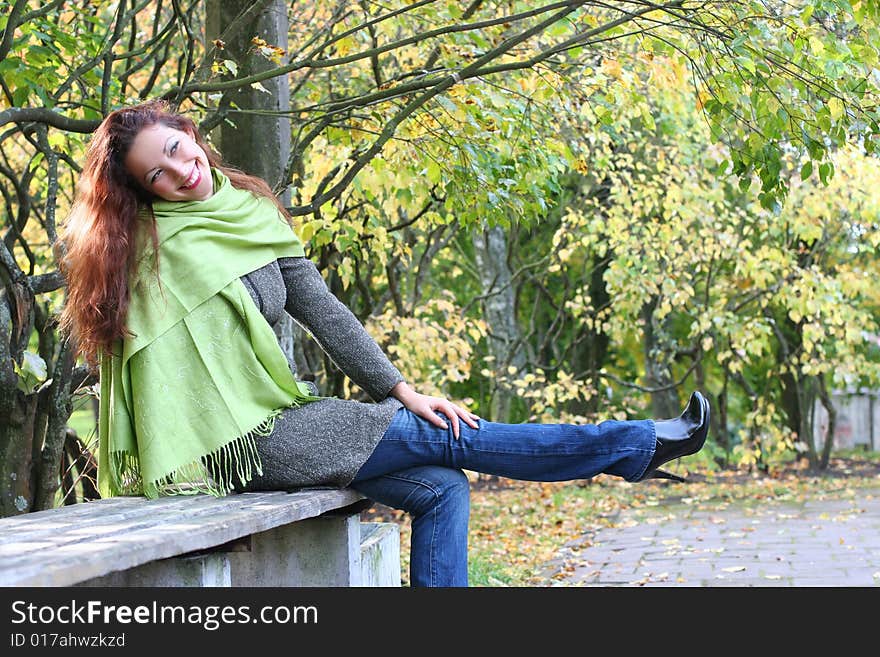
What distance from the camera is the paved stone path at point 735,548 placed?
696 centimetres

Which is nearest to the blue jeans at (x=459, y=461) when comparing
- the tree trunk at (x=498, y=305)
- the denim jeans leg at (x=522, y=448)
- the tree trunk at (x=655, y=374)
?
the denim jeans leg at (x=522, y=448)

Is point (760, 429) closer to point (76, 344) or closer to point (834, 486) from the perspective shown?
point (834, 486)

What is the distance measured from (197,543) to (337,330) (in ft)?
4.28

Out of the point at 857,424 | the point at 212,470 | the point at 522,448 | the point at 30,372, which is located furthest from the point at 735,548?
the point at 857,424

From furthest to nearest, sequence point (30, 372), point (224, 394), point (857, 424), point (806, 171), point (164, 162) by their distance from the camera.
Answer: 1. point (857, 424)
2. point (30, 372)
3. point (806, 171)
4. point (164, 162)
5. point (224, 394)

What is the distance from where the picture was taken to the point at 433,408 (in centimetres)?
356

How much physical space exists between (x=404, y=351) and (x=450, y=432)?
5797mm

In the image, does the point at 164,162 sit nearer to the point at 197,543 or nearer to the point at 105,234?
the point at 105,234

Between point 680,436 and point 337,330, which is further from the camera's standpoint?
point 337,330

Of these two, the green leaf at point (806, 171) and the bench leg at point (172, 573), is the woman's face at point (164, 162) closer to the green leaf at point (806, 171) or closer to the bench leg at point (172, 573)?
the bench leg at point (172, 573)

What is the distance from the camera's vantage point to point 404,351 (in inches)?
366

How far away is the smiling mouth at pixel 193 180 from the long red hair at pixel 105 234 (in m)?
0.12

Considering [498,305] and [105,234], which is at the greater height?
[105,234]

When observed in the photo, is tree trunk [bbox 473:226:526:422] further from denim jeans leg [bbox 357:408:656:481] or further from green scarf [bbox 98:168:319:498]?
green scarf [bbox 98:168:319:498]
